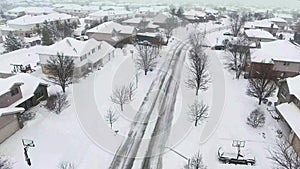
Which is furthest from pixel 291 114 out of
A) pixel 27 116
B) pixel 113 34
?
pixel 113 34

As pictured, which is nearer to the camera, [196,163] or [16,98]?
[196,163]

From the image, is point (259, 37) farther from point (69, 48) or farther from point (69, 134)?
point (69, 134)

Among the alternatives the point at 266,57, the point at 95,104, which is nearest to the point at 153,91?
the point at 95,104

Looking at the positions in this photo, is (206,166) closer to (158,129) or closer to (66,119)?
(158,129)

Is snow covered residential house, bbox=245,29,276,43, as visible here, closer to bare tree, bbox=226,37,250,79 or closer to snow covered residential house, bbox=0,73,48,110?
bare tree, bbox=226,37,250,79

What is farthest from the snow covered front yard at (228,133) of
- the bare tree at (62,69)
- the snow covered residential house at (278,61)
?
the bare tree at (62,69)
